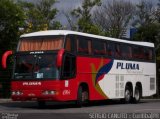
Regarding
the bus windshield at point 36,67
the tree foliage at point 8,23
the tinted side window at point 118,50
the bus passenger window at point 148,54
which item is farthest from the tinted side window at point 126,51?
the tree foliage at point 8,23

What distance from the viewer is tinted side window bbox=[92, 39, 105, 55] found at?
26266mm

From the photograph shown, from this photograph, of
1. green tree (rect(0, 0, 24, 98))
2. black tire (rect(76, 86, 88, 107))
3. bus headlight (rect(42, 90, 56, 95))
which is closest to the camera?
bus headlight (rect(42, 90, 56, 95))

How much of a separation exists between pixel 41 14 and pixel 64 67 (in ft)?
86.4

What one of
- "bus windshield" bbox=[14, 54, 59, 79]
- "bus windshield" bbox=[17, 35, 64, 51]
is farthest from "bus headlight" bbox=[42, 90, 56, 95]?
"bus windshield" bbox=[17, 35, 64, 51]

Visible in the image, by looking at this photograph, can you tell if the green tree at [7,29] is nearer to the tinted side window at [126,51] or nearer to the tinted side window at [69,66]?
the tinted side window at [126,51]

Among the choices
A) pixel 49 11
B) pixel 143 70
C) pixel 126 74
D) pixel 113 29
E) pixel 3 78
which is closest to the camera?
pixel 126 74

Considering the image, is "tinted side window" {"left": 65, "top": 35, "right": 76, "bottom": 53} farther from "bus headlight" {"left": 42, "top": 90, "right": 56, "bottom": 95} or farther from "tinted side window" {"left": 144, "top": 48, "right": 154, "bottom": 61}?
"tinted side window" {"left": 144, "top": 48, "right": 154, "bottom": 61}

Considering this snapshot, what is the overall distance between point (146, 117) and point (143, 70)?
1296cm

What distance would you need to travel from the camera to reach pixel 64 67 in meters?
23.6

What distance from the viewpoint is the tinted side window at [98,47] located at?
26266mm

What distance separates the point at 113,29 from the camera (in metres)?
63.9

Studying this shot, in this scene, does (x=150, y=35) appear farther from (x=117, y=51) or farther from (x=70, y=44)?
(x=70, y=44)

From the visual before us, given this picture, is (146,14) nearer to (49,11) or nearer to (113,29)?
(113,29)

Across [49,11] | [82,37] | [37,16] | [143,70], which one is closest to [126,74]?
[143,70]
